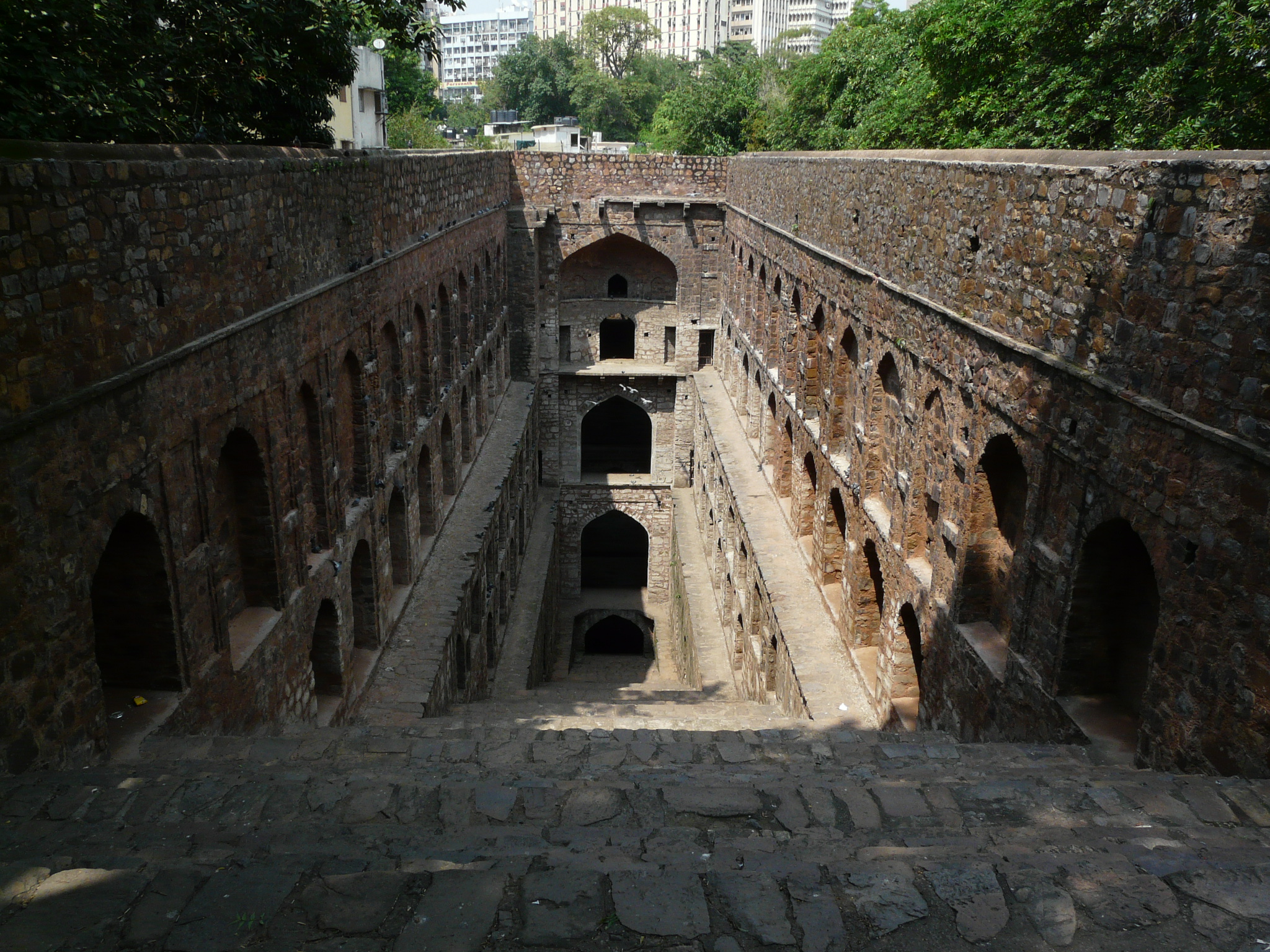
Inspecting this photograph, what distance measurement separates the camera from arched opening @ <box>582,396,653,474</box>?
29266 millimetres

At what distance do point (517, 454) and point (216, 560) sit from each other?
12.7 metres

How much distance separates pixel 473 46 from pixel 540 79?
92242 mm

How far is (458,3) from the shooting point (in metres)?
10.9

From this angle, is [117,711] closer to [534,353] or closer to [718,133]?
[534,353]

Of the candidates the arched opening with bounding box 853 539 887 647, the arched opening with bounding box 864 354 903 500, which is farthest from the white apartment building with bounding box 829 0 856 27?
the arched opening with bounding box 853 539 887 647

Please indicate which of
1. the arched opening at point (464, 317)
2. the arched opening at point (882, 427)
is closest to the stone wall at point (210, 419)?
the arched opening at point (464, 317)

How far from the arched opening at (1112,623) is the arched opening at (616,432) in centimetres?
2233

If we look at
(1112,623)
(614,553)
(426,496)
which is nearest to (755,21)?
(614,553)

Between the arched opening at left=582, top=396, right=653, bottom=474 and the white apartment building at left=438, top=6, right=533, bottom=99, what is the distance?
131 metres

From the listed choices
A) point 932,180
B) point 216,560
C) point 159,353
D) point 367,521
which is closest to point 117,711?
point 216,560

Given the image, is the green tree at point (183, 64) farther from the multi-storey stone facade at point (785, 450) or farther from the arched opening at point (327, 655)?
the arched opening at point (327, 655)

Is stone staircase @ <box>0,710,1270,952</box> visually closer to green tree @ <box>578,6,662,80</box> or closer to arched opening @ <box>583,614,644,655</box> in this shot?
arched opening @ <box>583,614,644,655</box>

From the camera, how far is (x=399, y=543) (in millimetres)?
12844

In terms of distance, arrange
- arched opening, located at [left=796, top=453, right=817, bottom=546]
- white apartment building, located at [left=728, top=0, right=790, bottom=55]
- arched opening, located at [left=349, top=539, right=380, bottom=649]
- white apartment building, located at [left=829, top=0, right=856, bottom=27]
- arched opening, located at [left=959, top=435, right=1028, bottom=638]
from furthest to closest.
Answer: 1. white apartment building, located at [left=829, top=0, right=856, bottom=27]
2. white apartment building, located at [left=728, top=0, right=790, bottom=55]
3. arched opening, located at [left=796, top=453, right=817, bottom=546]
4. arched opening, located at [left=349, top=539, right=380, bottom=649]
5. arched opening, located at [left=959, top=435, right=1028, bottom=638]
